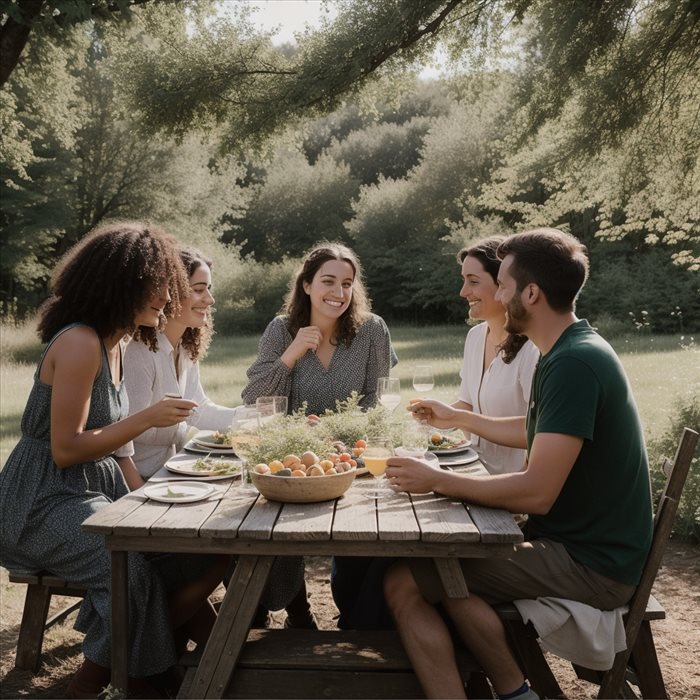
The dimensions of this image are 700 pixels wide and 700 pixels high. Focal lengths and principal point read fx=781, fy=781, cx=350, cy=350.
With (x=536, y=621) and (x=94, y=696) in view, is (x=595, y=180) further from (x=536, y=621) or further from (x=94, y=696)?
(x=94, y=696)

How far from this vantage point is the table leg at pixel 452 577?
2455mm

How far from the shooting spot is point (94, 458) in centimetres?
317

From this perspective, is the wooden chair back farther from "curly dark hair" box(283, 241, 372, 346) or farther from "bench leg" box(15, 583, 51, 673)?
"bench leg" box(15, 583, 51, 673)

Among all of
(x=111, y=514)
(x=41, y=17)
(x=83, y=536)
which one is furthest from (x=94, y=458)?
(x=41, y=17)

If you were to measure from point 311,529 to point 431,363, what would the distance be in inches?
589

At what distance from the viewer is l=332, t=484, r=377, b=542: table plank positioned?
2.34 metres

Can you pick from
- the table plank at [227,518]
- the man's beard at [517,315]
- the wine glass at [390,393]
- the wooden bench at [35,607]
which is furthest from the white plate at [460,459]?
the wooden bench at [35,607]

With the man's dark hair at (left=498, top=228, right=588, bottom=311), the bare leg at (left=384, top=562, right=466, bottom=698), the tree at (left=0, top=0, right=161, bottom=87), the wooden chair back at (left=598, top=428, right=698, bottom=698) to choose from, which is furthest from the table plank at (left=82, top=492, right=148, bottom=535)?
the tree at (left=0, top=0, right=161, bottom=87)

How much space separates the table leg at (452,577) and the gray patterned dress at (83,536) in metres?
1.19

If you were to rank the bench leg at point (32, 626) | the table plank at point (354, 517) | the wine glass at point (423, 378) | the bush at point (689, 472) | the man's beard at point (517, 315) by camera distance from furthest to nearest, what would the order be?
the bush at point (689, 472) < the wine glass at point (423, 378) < the bench leg at point (32, 626) < the man's beard at point (517, 315) < the table plank at point (354, 517)

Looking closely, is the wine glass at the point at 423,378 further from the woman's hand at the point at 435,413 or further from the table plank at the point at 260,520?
the table plank at the point at 260,520

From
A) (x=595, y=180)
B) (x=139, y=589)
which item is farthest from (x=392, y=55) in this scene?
(x=139, y=589)

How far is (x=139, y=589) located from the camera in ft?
9.70

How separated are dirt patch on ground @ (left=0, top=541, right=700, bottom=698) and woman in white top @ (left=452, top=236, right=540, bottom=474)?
3.47 feet
